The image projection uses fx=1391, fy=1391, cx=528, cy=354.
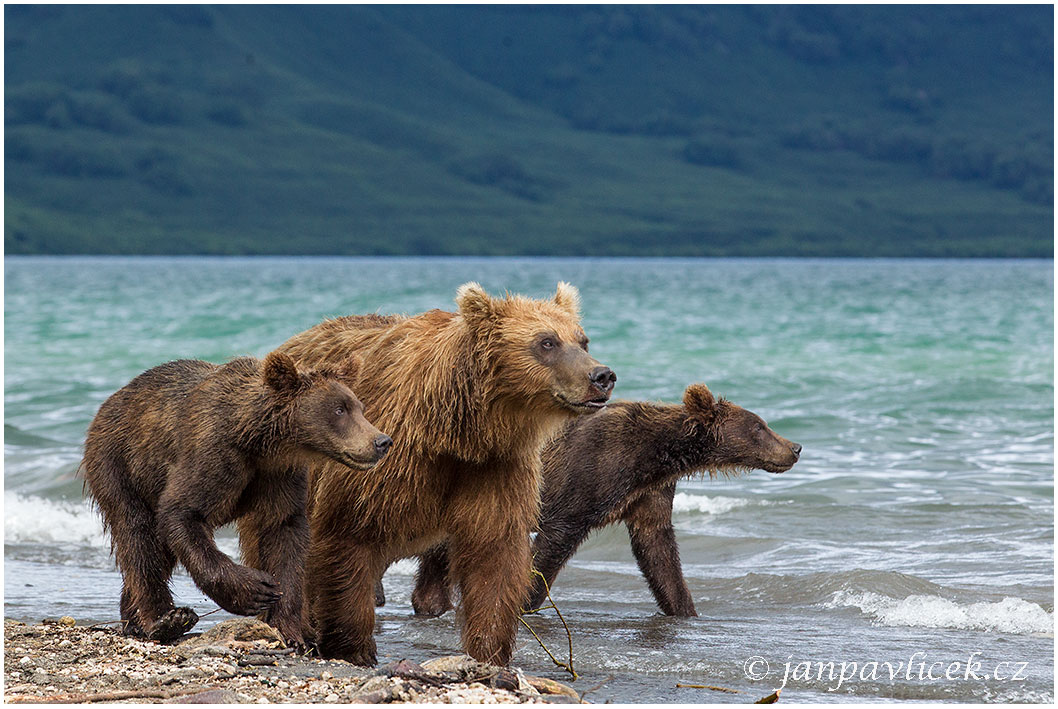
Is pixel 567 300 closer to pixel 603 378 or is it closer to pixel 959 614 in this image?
pixel 603 378

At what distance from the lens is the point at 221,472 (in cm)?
632

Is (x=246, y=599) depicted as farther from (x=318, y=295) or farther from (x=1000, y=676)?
(x=318, y=295)

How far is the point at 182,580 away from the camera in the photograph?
9.59m

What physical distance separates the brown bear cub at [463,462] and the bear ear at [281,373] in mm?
420

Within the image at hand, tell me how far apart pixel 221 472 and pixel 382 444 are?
83 centimetres

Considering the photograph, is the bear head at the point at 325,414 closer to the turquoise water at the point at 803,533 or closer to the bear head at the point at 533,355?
the bear head at the point at 533,355

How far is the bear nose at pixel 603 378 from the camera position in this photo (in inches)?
230

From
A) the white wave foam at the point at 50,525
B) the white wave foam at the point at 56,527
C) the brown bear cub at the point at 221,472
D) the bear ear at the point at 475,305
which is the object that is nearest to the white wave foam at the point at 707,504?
the white wave foam at the point at 56,527

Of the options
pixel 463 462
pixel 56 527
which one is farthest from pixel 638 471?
pixel 56 527

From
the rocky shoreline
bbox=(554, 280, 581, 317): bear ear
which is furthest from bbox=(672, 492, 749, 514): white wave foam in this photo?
the rocky shoreline

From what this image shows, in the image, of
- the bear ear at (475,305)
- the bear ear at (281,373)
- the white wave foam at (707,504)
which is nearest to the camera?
the bear ear at (475,305)

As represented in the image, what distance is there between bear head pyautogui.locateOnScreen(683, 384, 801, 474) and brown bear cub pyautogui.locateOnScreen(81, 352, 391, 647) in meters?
2.99

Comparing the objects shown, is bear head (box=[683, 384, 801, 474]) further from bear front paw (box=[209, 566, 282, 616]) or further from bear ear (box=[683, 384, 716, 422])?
bear front paw (box=[209, 566, 282, 616])

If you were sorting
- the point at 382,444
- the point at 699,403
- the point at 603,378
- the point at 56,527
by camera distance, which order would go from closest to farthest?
the point at 603,378
the point at 382,444
the point at 699,403
the point at 56,527
